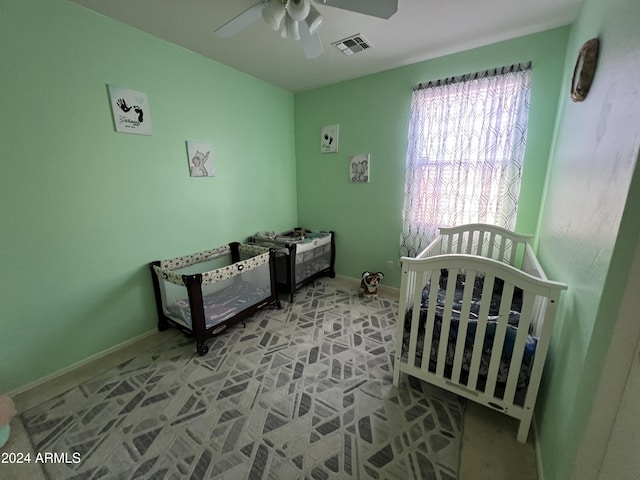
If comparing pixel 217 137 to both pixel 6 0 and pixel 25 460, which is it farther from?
pixel 25 460

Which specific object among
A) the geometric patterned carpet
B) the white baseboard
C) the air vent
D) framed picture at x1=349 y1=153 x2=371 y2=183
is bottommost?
the geometric patterned carpet

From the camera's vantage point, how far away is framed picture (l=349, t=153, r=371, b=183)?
2.82m

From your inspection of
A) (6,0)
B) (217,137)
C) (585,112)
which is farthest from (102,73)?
(585,112)

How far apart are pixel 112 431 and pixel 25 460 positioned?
0.33 meters

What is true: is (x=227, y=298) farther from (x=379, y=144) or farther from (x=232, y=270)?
(x=379, y=144)

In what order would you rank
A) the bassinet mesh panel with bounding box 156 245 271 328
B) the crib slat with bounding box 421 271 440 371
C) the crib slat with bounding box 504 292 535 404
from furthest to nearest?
1. the bassinet mesh panel with bounding box 156 245 271 328
2. the crib slat with bounding box 421 271 440 371
3. the crib slat with bounding box 504 292 535 404

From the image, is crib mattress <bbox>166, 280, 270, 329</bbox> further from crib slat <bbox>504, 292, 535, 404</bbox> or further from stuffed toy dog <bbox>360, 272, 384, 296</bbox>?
crib slat <bbox>504, 292, 535, 404</bbox>

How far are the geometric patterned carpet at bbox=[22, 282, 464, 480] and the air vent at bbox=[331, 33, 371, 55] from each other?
93.8 inches

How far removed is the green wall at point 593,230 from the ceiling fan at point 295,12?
967 mm

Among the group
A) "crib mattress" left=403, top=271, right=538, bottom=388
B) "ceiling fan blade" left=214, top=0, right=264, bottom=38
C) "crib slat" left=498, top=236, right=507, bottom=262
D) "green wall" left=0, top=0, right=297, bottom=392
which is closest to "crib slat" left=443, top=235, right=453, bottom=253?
"crib slat" left=498, top=236, right=507, bottom=262

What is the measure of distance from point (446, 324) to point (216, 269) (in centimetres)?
170

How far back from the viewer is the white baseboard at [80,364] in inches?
62.5

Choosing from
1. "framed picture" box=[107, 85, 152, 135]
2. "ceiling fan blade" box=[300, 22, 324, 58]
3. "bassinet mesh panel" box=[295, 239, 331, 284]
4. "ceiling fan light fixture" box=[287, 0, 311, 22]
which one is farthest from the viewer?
"bassinet mesh panel" box=[295, 239, 331, 284]

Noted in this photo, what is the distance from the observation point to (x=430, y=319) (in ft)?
4.67
